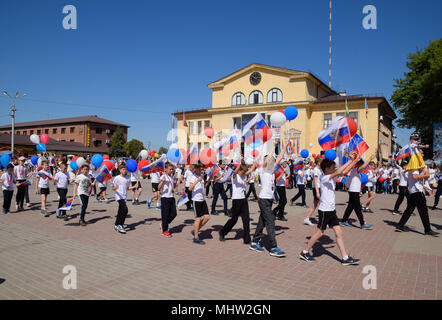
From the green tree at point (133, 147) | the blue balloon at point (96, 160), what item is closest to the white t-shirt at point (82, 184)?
the blue balloon at point (96, 160)

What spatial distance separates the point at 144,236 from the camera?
23.6 feet

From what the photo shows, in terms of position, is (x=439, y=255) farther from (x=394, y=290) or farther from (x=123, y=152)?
(x=123, y=152)

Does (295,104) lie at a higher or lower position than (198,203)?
higher

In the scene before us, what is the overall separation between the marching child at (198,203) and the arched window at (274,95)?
35185 mm

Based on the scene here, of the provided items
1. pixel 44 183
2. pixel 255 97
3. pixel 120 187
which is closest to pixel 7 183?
pixel 44 183

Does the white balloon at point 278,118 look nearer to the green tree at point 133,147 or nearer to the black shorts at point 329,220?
the black shorts at point 329,220

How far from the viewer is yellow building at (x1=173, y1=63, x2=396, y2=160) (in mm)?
35531

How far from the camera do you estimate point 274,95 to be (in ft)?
132

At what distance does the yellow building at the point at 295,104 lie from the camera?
35.5m

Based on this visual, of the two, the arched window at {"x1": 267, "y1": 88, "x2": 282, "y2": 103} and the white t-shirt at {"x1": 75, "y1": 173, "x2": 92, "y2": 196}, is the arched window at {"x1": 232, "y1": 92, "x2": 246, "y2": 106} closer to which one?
the arched window at {"x1": 267, "y1": 88, "x2": 282, "y2": 103}

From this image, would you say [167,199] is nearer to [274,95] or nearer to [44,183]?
[44,183]

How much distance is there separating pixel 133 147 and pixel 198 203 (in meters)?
61.8

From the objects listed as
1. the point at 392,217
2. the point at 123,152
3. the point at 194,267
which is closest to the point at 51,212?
the point at 194,267

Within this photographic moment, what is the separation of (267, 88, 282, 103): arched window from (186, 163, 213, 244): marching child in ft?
115
